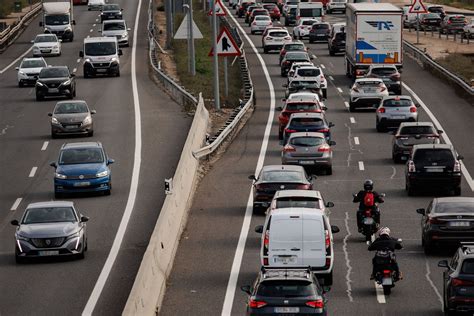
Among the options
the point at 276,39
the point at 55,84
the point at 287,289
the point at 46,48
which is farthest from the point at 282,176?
the point at 46,48

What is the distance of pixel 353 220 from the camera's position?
36094 mm

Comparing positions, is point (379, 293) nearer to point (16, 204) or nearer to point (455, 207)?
point (455, 207)

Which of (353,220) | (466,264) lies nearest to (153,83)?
(353,220)

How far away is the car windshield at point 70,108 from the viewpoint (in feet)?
173

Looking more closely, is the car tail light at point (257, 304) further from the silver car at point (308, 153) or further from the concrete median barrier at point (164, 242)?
the silver car at point (308, 153)

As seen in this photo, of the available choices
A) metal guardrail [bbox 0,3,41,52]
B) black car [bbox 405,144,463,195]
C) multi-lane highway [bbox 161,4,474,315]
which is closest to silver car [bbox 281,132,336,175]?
multi-lane highway [bbox 161,4,474,315]

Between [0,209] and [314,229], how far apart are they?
44.9ft

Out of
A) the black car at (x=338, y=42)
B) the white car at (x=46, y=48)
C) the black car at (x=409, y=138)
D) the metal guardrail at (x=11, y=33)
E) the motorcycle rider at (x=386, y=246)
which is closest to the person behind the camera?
the motorcycle rider at (x=386, y=246)

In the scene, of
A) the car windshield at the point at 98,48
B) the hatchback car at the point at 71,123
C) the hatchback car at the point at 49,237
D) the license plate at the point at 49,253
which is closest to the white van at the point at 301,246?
the hatchback car at the point at 49,237

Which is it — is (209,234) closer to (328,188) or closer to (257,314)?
(328,188)

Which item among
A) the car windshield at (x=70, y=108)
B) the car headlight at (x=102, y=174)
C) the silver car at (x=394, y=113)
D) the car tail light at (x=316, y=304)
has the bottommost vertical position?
the silver car at (x=394, y=113)

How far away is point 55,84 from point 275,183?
28.8 metres

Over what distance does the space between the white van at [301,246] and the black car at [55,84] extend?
3654cm

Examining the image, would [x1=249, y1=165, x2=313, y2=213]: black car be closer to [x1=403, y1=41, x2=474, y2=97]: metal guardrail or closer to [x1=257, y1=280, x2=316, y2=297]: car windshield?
[x1=257, y1=280, x2=316, y2=297]: car windshield
